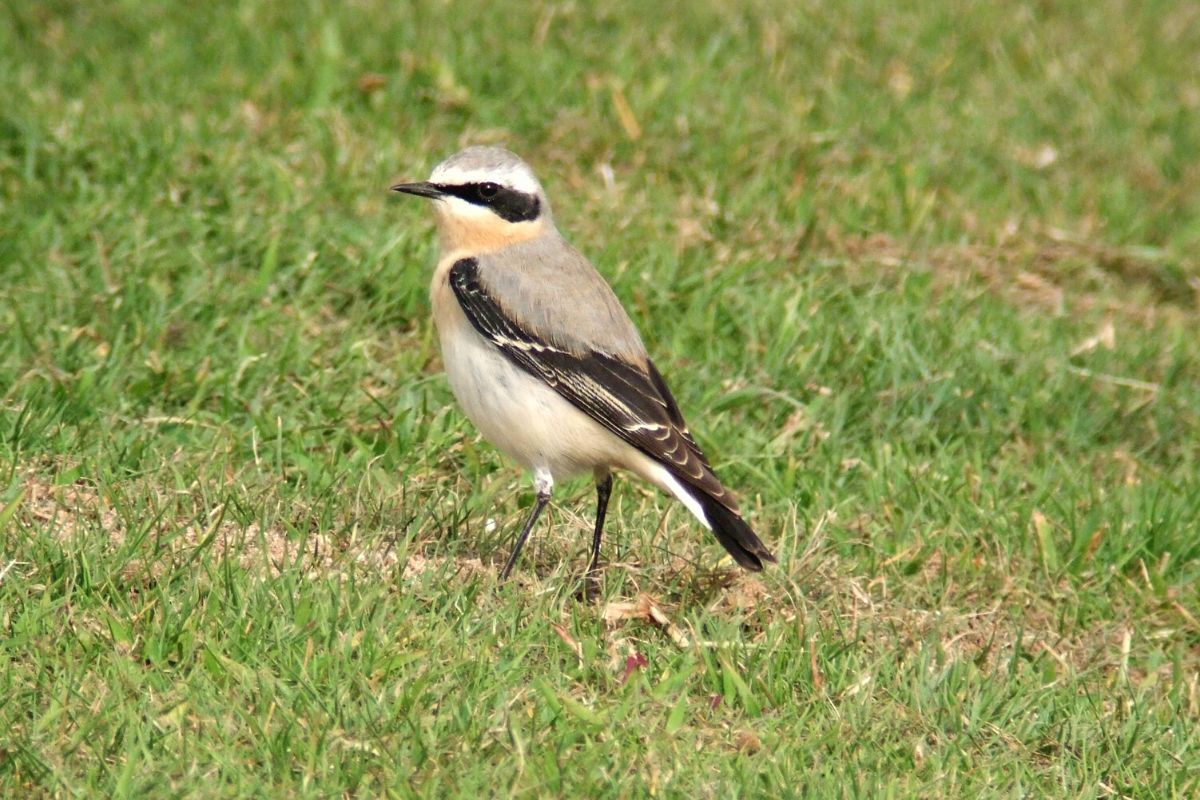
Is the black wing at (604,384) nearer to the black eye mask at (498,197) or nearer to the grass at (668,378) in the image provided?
the black eye mask at (498,197)

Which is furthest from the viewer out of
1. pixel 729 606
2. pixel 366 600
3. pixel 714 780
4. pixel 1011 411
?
pixel 1011 411

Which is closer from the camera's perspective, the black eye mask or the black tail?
the black tail

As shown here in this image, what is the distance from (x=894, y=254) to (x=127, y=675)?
608 centimetres

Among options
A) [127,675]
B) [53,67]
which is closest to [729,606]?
[127,675]

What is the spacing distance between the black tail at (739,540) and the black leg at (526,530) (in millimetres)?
697

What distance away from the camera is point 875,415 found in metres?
8.45

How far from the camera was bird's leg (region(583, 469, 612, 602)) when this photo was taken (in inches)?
254

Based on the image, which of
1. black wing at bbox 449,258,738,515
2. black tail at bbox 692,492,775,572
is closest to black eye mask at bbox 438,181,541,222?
black wing at bbox 449,258,738,515

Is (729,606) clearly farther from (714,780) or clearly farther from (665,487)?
(714,780)

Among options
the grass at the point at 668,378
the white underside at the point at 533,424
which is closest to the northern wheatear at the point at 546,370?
the white underside at the point at 533,424

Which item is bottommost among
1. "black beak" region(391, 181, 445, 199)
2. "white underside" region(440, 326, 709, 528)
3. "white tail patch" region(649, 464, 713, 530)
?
"white tail patch" region(649, 464, 713, 530)

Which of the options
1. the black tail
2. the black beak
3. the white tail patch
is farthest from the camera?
the black beak

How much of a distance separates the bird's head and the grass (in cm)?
96

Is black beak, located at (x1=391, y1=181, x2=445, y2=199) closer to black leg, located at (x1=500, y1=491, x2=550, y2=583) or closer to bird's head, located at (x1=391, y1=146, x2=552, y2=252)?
bird's head, located at (x1=391, y1=146, x2=552, y2=252)
